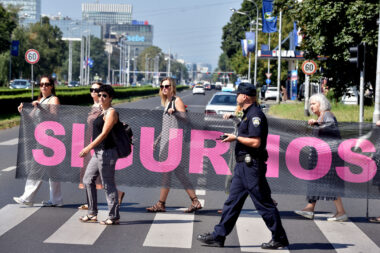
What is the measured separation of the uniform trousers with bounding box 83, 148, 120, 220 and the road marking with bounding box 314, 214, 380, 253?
8.09 ft

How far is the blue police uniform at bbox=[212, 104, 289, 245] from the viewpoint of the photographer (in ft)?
22.3

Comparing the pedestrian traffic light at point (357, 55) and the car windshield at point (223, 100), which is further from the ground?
the pedestrian traffic light at point (357, 55)

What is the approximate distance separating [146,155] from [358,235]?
297 cm

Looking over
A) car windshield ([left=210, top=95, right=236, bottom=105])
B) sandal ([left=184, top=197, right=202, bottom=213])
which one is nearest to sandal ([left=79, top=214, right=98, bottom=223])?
sandal ([left=184, top=197, right=202, bottom=213])

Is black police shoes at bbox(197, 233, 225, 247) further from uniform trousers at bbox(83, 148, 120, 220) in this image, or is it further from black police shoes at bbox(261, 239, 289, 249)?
uniform trousers at bbox(83, 148, 120, 220)

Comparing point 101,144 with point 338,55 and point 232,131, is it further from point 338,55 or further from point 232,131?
point 338,55

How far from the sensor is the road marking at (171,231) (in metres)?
6.96

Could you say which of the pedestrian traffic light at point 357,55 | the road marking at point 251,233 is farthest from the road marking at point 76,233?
the pedestrian traffic light at point 357,55

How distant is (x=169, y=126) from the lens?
8.95 meters

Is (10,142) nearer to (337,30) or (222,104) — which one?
(222,104)

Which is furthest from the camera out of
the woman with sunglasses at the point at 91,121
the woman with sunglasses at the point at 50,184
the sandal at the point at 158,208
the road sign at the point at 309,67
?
the road sign at the point at 309,67

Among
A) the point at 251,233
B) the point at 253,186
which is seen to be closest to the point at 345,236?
the point at 251,233

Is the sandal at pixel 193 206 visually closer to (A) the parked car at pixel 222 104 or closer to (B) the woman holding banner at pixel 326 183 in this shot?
(B) the woman holding banner at pixel 326 183

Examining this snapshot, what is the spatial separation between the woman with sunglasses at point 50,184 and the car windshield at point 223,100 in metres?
14.9
